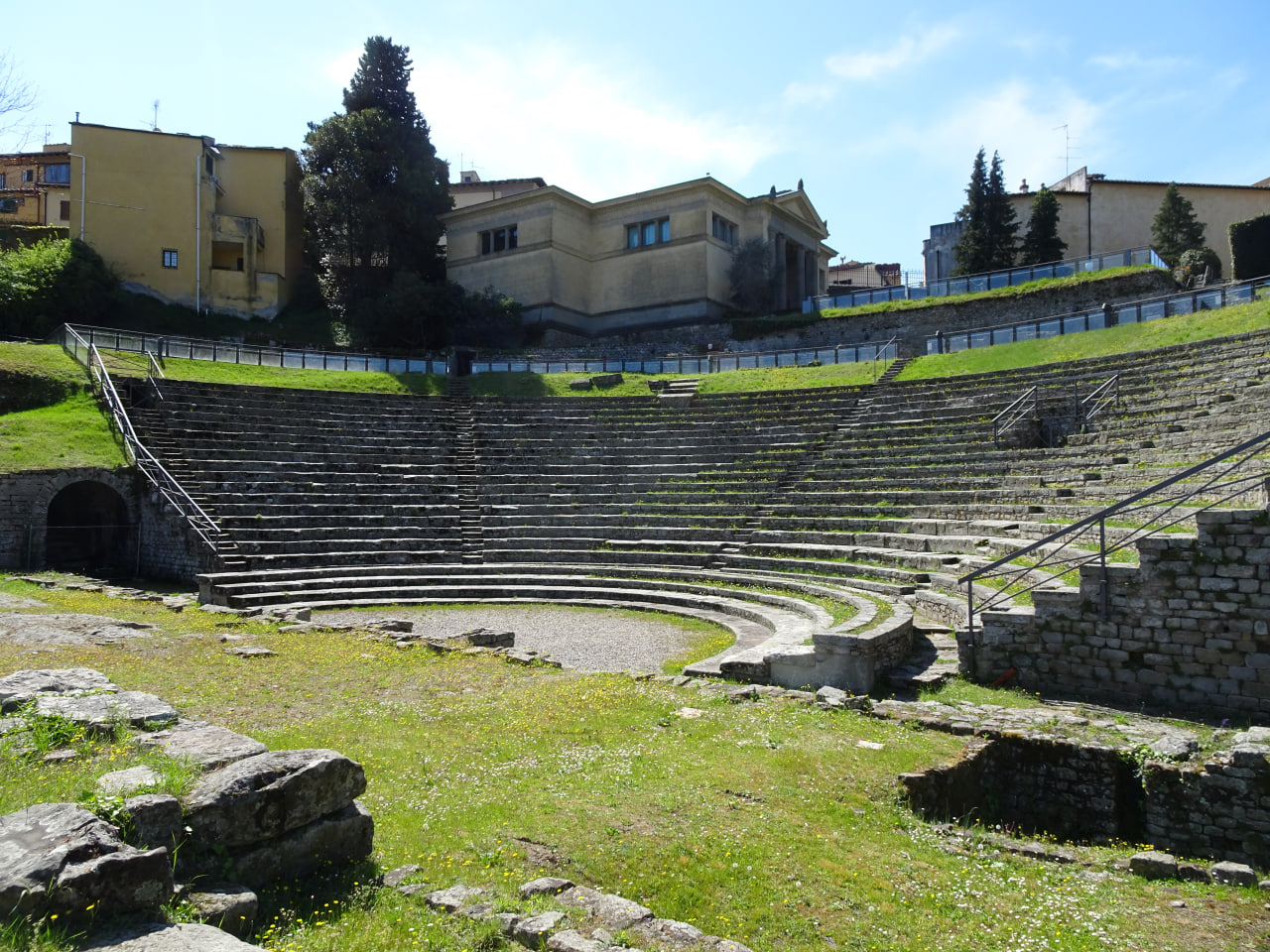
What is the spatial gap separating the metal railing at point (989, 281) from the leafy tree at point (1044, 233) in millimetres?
4468

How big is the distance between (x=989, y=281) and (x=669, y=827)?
3555cm

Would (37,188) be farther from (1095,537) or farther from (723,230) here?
(1095,537)

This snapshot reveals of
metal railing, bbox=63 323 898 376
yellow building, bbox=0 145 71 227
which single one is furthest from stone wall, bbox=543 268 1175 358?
yellow building, bbox=0 145 71 227

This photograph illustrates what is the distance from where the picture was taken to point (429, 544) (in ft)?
68.4

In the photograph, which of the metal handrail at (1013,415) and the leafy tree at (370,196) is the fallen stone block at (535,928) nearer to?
the metal handrail at (1013,415)

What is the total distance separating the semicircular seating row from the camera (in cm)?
1480

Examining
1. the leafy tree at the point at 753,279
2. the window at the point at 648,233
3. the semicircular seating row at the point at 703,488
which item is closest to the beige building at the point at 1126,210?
the leafy tree at the point at 753,279

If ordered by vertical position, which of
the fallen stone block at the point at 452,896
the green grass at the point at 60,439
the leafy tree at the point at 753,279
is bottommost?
the fallen stone block at the point at 452,896

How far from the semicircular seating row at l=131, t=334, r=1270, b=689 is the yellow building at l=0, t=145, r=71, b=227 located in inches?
1266

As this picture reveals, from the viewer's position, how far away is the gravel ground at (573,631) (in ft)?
41.6

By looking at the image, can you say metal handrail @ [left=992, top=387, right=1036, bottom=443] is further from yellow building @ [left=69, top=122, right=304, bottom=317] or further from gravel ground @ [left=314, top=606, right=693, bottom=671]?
yellow building @ [left=69, top=122, right=304, bottom=317]

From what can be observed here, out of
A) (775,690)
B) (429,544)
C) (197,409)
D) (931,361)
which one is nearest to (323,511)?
(429,544)

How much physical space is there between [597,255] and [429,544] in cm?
2835

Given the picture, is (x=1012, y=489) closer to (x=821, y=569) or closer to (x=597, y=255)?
(x=821, y=569)
